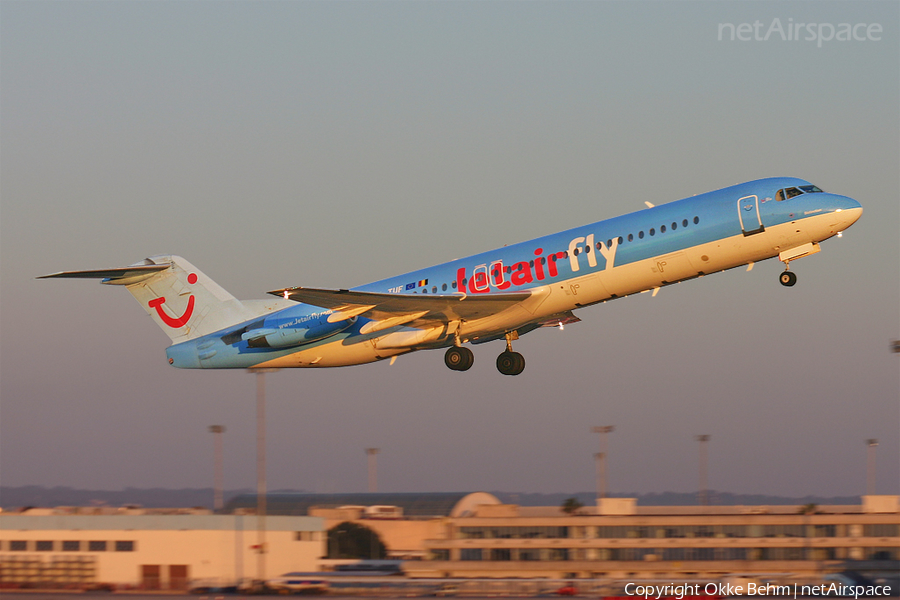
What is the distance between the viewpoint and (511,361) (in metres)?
31.8

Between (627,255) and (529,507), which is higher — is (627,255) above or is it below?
above

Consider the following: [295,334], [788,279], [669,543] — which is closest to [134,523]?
[295,334]

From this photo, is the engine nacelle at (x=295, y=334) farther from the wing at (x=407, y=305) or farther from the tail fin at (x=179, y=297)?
the tail fin at (x=179, y=297)

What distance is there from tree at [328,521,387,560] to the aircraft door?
33187mm

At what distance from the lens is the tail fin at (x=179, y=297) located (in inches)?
1347

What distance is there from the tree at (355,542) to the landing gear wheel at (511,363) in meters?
24.4

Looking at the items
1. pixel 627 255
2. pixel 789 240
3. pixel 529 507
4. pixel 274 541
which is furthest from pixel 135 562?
pixel 789 240

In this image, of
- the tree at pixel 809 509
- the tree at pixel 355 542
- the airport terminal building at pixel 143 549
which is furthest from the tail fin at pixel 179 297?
the tree at pixel 809 509

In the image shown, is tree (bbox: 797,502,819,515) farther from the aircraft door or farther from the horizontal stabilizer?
the horizontal stabilizer

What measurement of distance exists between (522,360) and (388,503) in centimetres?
4030

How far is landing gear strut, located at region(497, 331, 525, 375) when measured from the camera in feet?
104

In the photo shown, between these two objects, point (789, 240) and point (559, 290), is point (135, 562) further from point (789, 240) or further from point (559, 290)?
point (789, 240)

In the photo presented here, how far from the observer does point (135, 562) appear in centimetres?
4788

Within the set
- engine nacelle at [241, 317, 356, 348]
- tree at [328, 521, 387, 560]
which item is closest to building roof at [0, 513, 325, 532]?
tree at [328, 521, 387, 560]
